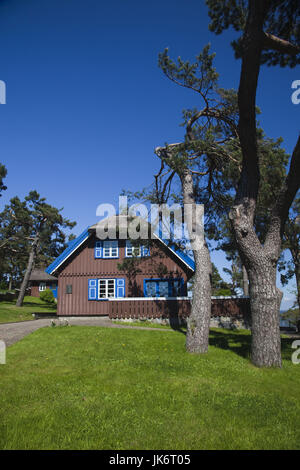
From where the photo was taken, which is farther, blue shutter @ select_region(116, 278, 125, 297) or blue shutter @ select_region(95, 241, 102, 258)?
blue shutter @ select_region(95, 241, 102, 258)

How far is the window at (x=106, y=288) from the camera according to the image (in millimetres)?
20828

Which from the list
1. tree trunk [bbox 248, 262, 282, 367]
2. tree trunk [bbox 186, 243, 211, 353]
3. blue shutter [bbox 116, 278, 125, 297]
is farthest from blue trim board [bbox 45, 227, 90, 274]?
tree trunk [bbox 248, 262, 282, 367]

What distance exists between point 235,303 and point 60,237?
921 inches

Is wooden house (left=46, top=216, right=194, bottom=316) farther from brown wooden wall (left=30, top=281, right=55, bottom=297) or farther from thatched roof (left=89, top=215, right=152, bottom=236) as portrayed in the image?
brown wooden wall (left=30, top=281, right=55, bottom=297)

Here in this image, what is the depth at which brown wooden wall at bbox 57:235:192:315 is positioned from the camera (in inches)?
805

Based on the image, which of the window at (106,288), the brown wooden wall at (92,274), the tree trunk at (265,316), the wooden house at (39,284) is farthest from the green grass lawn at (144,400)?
the wooden house at (39,284)

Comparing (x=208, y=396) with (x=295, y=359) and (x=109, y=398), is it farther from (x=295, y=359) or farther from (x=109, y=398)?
(x=295, y=359)

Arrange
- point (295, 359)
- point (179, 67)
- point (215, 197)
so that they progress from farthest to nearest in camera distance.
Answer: point (215, 197) → point (179, 67) → point (295, 359)

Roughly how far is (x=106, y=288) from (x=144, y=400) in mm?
15781

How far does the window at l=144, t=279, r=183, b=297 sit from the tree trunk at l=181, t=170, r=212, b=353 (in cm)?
1003

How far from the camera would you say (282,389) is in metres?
6.34

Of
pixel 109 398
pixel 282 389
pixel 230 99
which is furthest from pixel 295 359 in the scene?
pixel 230 99

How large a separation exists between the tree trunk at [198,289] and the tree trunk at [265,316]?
5.95 ft
